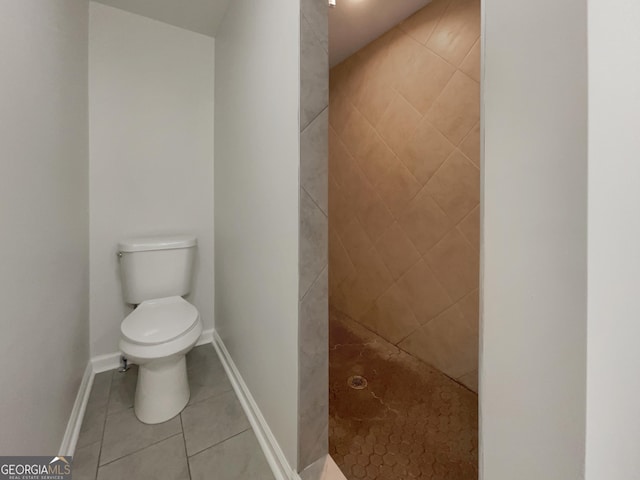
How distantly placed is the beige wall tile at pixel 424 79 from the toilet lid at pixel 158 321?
6.15 ft

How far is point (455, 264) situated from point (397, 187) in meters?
0.66

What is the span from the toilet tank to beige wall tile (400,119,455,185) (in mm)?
1563

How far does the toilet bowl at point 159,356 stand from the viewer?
124cm

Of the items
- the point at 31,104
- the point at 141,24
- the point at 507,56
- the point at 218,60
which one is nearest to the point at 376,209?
the point at 218,60

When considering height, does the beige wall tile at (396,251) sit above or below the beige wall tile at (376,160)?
below

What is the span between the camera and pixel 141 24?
1748mm

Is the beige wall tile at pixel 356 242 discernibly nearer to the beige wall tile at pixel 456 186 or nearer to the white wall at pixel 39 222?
the beige wall tile at pixel 456 186

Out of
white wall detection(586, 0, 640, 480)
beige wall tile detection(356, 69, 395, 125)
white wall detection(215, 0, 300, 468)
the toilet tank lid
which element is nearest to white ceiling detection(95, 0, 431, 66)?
white wall detection(215, 0, 300, 468)

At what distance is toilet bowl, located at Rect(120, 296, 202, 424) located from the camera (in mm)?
1235

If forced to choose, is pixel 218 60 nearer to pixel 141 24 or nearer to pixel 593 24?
pixel 141 24

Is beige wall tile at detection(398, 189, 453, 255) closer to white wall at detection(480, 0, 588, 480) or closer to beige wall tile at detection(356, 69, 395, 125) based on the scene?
beige wall tile at detection(356, 69, 395, 125)

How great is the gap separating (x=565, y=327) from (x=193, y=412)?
5.37 feet

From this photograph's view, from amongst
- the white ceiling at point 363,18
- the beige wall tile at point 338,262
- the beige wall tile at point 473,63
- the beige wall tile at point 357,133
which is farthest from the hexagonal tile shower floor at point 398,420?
the white ceiling at point 363,18

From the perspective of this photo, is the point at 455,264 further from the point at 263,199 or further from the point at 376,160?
the point at 263,199
